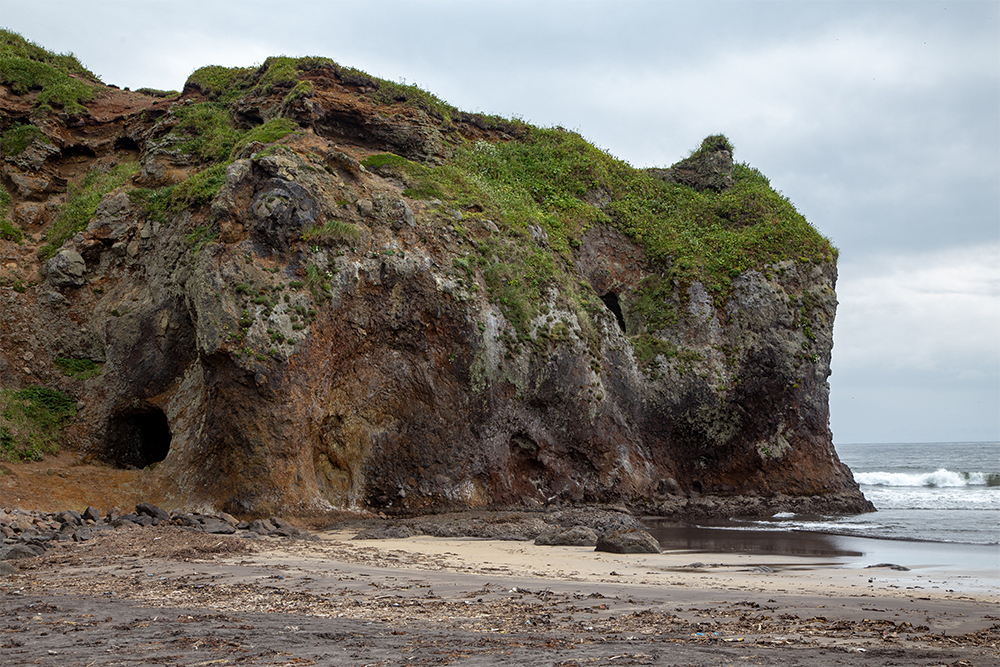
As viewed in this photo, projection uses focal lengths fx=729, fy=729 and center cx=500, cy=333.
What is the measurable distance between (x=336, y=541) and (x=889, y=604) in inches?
356

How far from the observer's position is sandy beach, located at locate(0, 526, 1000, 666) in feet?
16.5

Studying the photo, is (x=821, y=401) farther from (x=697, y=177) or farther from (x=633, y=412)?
(x=697, y=177)

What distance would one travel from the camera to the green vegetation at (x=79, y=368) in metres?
18.8

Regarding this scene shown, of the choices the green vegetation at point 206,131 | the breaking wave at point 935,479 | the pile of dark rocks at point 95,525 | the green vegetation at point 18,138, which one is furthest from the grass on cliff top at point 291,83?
the breaking wave at point 935,479

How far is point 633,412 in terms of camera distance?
21.6 m

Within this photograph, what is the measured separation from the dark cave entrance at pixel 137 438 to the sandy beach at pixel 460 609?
758cm

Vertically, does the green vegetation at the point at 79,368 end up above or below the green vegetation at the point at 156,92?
below

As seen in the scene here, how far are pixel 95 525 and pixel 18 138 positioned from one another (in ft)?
57.2

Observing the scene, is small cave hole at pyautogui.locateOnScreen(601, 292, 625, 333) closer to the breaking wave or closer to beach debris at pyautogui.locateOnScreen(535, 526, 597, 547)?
beach debris at pyautogui.locateOnScreen(535, 526, 597, 547)

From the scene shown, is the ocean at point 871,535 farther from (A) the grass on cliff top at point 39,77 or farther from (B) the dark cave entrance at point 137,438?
(A) the grass on cliff top at point 39,77

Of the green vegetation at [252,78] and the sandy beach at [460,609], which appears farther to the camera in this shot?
the green vegetation at [252,78]

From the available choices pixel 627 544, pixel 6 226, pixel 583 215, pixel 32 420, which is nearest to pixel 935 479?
pixel 583 215

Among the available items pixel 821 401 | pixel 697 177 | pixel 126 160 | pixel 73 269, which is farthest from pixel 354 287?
pixel 697 177

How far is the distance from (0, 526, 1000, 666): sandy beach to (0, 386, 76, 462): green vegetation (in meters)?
7.25
